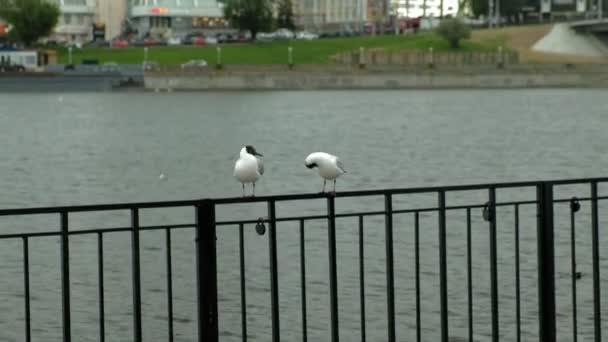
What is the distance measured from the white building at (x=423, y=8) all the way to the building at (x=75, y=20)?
1176 inches

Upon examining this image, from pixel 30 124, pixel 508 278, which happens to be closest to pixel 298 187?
pixel 508 278

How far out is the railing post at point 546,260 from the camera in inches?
359

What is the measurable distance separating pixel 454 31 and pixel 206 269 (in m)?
106

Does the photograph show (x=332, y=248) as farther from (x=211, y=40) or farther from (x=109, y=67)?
(x=211, y=40)

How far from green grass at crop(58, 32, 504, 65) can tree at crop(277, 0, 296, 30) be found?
13.5 meters

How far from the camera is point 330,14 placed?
157000 millimetres

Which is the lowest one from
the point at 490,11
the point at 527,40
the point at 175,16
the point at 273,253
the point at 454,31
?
the point at 527,40

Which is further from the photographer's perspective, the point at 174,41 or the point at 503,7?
the point at 503,7

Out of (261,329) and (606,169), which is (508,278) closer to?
(261,329)

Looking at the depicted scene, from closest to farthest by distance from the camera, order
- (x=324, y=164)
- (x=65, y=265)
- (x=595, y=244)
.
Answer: (x=65, y=265)
(x=595, y=244)
(x=324, y=164)

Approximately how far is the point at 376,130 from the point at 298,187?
29.8m

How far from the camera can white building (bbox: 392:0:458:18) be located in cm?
16050

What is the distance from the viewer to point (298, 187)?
37656 millimetres

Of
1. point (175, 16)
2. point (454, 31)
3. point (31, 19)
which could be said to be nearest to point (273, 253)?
point (454, 31)
